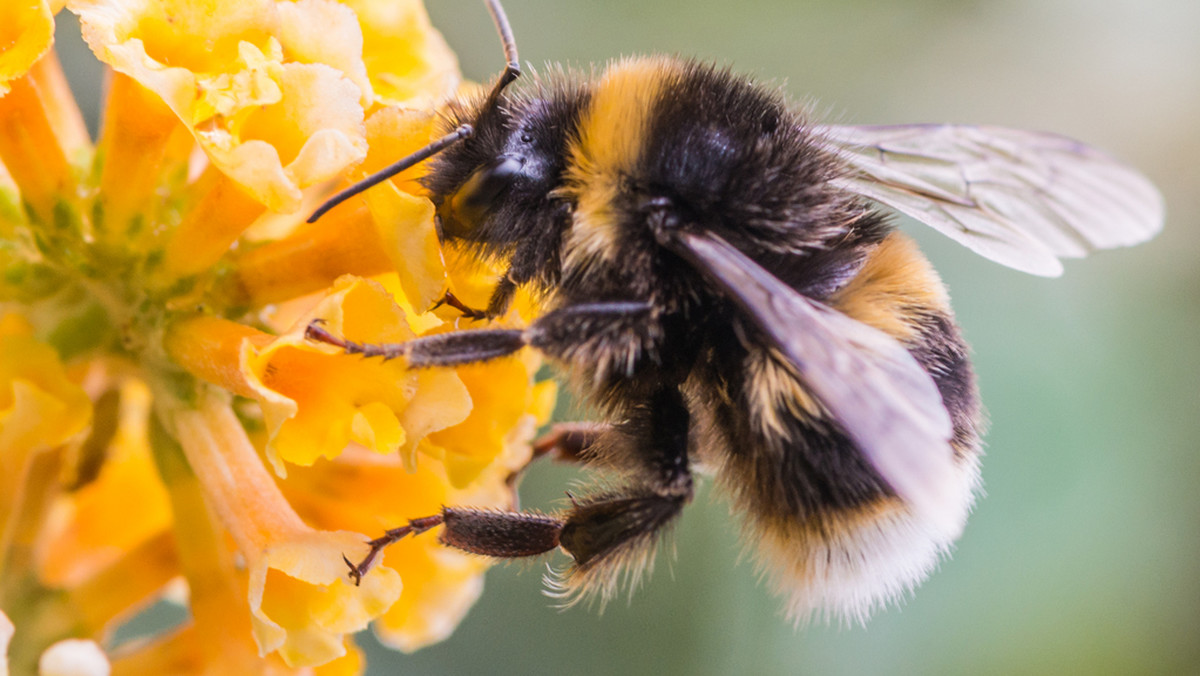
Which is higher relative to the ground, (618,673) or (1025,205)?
(1025,205)

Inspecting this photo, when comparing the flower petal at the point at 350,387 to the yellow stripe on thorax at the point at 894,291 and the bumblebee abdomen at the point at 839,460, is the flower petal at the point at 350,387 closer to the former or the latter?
the bumblebee abdomen at the point at 839,460

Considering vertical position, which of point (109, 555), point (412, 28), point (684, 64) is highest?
point (684, 64)

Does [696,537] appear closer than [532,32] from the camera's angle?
Yes

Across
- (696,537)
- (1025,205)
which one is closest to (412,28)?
(1025,205)

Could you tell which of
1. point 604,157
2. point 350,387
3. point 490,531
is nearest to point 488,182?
point 604,157

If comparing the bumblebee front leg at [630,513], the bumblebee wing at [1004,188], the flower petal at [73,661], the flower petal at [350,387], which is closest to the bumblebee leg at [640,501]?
the bumblebee front leg at [630,513]

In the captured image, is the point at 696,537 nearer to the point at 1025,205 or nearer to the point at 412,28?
the point at 1025,205
